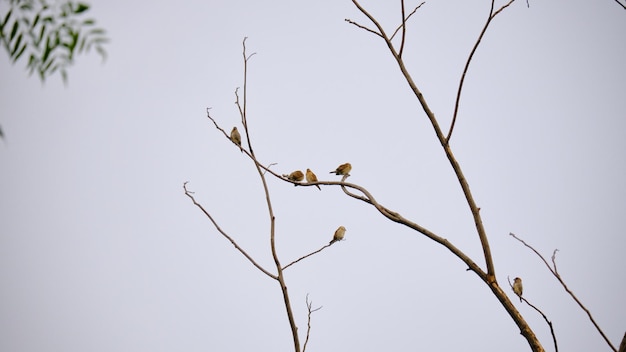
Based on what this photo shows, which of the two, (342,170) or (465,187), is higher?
(342,170)

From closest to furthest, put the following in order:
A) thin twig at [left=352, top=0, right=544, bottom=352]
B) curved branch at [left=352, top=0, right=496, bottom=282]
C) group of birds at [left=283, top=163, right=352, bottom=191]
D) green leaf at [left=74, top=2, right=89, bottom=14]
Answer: green leaf at [left=74, top=2, right=89, bottom=14] → thin twig at [left=352, top=0, right=544, bottom=352] → curved branch at [left=352, top=0, right=496, bottom=282] → group of birds at [left=283, top=163, right=352, bottom=191]

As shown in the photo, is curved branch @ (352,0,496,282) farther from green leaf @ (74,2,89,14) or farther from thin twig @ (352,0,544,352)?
green leaf @ (74,2,89,14)

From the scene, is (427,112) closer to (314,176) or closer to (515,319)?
(515,319)

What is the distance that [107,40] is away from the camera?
1.71 meters

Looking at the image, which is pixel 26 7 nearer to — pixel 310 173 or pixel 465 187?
pixel 465 187

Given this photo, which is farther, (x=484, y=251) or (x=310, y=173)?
(x=310, y=173)

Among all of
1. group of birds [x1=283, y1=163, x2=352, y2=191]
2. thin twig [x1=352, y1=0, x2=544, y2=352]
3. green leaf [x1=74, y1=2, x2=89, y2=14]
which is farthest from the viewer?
group of birds [x1=283, y1=163, x2=352, y2=191]

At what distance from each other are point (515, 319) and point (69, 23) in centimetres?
256

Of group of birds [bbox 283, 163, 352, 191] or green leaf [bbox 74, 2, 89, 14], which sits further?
group of birds [bbox 283, 163, 352, 191]

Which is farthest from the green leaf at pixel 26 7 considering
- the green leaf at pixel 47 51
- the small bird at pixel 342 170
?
the small bird at pixel 342 170

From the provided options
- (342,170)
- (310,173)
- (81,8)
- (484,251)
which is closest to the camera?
(81,8)

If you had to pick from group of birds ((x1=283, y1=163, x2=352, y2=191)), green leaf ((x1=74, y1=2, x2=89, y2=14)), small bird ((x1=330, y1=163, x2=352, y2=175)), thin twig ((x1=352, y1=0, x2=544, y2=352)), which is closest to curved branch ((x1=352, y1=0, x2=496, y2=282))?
thin twig ((x1=352, y1=0, x2=544, y2=352))

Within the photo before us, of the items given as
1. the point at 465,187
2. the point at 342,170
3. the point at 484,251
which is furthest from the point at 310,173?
the point at 484,251

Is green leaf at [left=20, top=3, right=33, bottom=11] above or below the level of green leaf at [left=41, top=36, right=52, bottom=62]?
above
